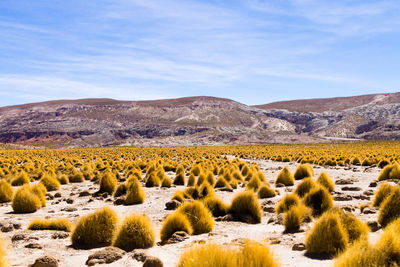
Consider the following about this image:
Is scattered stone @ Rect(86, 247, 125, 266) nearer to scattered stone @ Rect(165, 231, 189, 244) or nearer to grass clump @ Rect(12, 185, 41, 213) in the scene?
scattered stone @ Rect(165, 231, 189, 244)

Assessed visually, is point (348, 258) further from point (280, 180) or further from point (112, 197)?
point (280, 180)

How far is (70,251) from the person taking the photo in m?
5.44

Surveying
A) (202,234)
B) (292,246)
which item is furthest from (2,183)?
(292,246)

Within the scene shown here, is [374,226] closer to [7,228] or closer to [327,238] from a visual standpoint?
[327,238]

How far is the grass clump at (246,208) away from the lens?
7445mm

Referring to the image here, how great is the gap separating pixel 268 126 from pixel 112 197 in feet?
344

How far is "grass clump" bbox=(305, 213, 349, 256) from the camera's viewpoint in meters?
4.77

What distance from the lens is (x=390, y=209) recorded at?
594 cm

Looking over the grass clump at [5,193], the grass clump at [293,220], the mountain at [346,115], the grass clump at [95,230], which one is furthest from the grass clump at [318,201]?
the mountain at [346,115]

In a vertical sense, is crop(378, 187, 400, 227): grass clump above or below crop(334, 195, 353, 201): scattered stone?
above

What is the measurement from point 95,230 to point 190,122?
103228 mm

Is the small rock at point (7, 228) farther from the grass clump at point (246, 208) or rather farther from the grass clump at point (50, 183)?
the grass clump at point (50, 183)

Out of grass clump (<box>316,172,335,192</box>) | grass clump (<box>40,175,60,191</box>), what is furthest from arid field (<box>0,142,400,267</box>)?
grass clump (<box>40,175,60,191</box>)

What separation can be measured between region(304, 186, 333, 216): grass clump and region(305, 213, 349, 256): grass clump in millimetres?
2293
